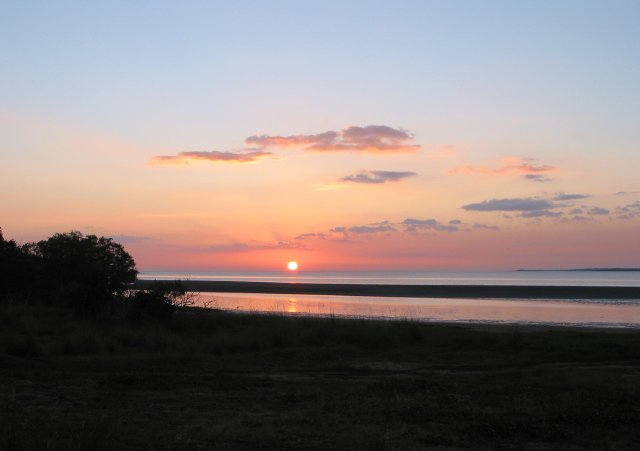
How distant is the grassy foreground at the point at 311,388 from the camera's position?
30.0 feet

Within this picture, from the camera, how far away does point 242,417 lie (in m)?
10.5

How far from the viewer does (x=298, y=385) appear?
545 inches

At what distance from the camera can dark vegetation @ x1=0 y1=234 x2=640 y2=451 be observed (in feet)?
30.1

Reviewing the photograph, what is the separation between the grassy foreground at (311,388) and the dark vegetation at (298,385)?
0.04 metres

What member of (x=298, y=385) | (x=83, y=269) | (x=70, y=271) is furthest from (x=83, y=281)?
(x=298, y=385)

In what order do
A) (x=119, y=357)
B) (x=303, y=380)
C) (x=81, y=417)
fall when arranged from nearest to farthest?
1. (x=81, y=417)
2. (x=303, y=380)
3. (x=119, y=357)

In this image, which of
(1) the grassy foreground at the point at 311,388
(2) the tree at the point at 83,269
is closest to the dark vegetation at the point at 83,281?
(2) the tree at the point at 83,269

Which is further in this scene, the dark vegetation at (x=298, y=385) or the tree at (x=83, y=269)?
the tree at (x=83, y=269)

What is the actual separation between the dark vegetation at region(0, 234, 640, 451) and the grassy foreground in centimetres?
4

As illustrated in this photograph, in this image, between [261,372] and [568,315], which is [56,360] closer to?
[261,372]

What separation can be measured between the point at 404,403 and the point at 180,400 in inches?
155

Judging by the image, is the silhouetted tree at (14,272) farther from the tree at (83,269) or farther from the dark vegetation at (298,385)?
the dark vegetation at (298,385)

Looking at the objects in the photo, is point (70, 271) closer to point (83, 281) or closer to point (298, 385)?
point (83, 281)

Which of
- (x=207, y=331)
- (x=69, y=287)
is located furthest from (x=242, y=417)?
(x=69, y=287)
